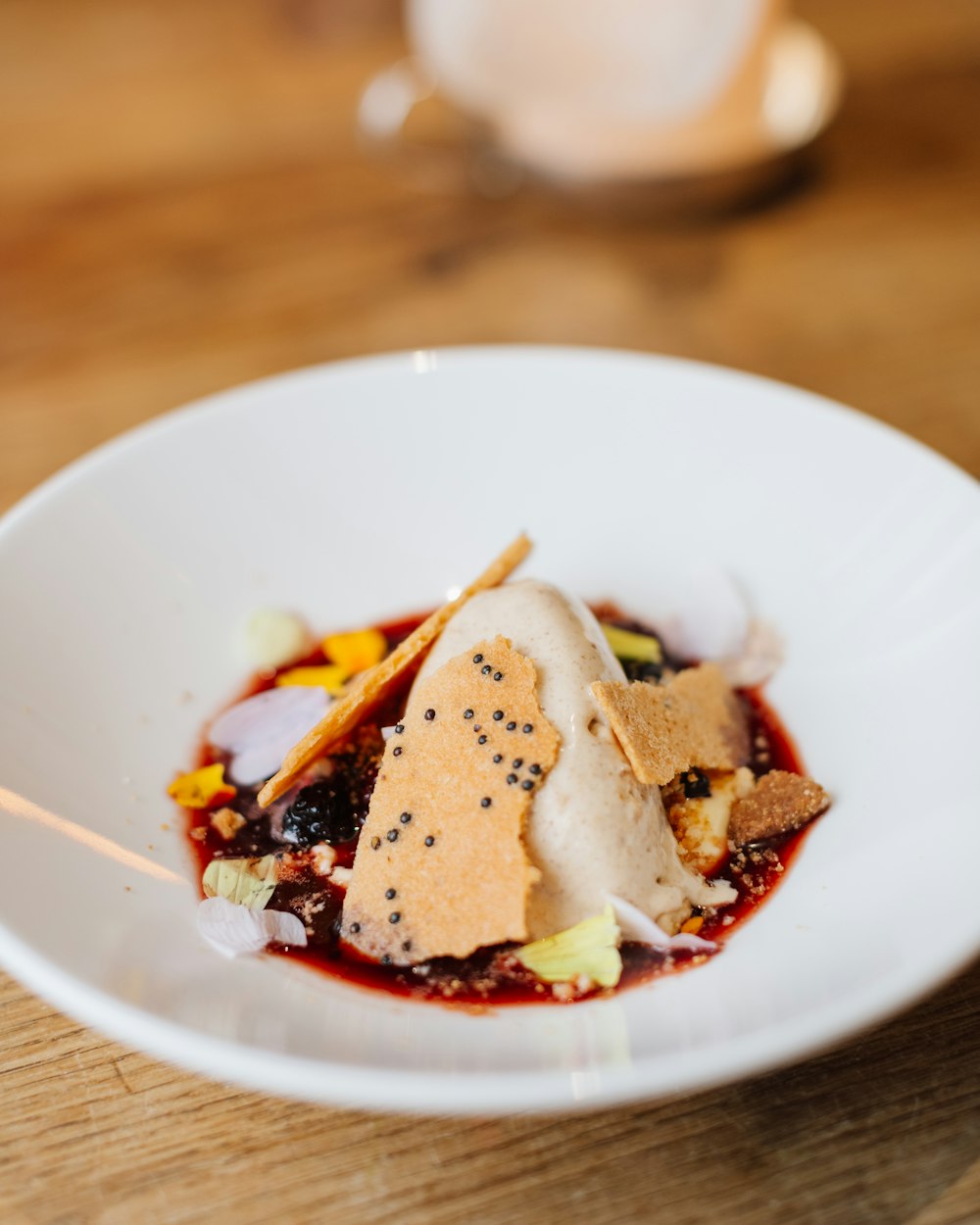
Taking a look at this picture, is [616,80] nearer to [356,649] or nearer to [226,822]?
[356,649]

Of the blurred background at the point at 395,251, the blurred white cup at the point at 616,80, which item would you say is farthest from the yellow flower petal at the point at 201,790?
the blurred white cup at the point at 616,80

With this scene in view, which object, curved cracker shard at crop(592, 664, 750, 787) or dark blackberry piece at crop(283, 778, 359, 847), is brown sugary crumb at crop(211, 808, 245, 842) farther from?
curved cracker shard at crop(592, 664, 750, 787)

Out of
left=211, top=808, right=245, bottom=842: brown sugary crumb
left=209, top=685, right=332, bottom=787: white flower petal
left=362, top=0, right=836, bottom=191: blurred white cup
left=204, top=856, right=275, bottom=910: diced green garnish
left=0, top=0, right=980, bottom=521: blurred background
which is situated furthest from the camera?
left=362, top=0, right=836, bottom=191: blurred white cup

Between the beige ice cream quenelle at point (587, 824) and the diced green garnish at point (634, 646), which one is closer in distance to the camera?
the beige ice cream quenelle at point (587, 824)

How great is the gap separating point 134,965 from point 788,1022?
598 mm

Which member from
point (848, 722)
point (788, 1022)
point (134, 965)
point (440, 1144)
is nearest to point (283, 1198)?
point (440, 1144)

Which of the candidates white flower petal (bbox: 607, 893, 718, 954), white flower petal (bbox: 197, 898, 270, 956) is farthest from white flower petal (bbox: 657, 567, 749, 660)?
white flower petal (bbox: 197, 898, 270, 956)

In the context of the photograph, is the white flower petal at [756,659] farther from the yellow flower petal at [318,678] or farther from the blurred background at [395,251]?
the blurred background at [395,251]

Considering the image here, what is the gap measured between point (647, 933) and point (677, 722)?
11.7 inches

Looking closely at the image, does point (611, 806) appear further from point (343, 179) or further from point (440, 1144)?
point (343, 179)

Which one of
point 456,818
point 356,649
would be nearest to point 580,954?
point 456,818

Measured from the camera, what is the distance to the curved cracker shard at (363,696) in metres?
1.43

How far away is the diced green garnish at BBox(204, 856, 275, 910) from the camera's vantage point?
1303mm

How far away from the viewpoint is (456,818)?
1273mm
